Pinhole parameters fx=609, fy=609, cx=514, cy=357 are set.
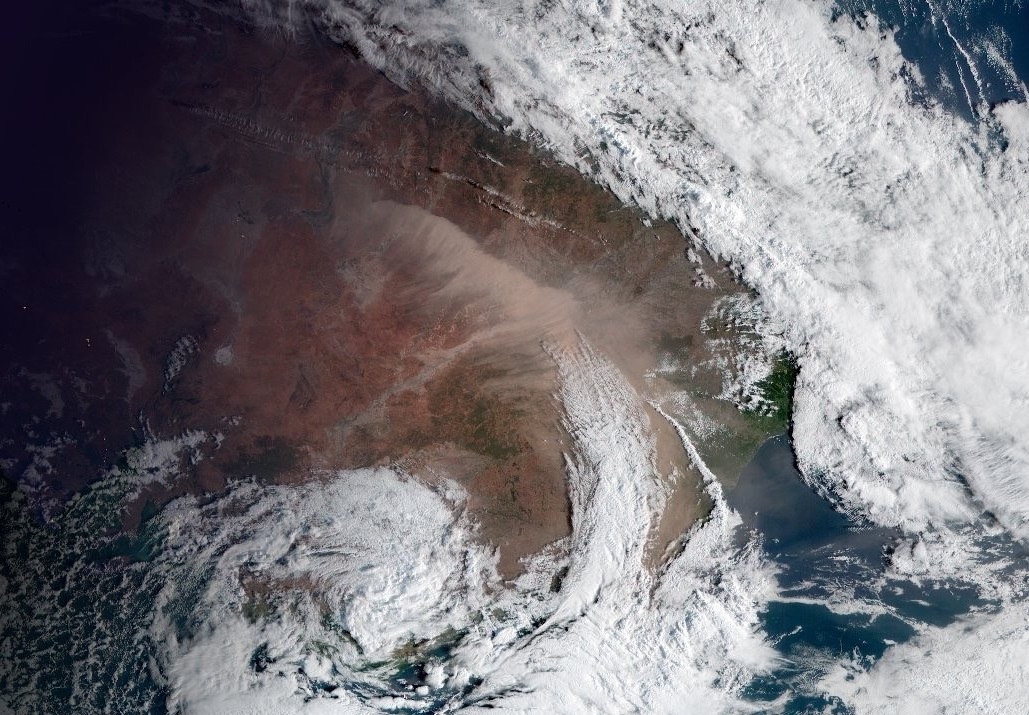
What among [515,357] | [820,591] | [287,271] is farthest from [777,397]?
[287,271]

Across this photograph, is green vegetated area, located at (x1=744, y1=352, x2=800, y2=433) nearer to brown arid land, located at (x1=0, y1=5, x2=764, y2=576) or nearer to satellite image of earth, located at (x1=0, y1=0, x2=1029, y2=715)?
satellite image of earth, located at (x1=0, y1=0, x2=1029, y2=715)

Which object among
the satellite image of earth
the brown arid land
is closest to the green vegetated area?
the satellite image of earth

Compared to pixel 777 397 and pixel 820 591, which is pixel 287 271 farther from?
pixel 820 591

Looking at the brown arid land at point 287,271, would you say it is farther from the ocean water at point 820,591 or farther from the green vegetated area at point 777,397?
the ocean water at point 820,591

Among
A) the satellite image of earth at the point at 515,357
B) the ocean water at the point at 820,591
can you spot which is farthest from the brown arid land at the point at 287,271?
the ocean water at the point at 820,591

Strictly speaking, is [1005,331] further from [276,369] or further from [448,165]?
[276,369]

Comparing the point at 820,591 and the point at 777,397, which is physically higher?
the point at 777,397

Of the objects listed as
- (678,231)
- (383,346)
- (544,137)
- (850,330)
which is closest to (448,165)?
(544,137)
